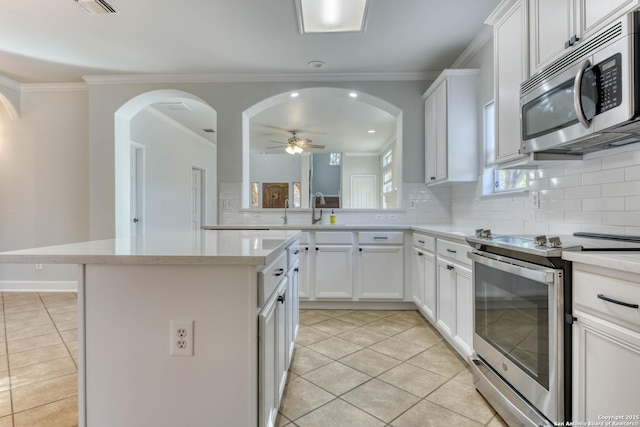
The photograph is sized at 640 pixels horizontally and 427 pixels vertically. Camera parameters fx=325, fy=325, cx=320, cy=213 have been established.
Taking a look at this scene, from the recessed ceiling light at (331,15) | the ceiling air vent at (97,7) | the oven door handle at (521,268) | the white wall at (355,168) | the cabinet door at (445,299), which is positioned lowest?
the cabinet door at (445,299)

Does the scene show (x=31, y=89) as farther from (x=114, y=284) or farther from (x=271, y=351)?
(x=271, y=351)

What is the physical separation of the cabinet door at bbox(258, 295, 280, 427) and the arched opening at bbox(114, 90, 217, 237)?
3.49m

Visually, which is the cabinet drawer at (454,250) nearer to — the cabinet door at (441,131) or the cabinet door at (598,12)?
the cabinet door at (441,131)

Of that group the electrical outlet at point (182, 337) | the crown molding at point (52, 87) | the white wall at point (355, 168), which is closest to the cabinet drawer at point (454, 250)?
the electrical outlet at point (182, 337)

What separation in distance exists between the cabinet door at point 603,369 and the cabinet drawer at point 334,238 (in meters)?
2.32

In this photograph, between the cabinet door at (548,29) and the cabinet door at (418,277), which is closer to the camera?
the cabinet door at (548,29)

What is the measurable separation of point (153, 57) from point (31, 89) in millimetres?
2165

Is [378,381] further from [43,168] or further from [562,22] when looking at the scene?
[43,168]

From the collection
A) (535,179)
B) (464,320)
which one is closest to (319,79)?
(535,179)

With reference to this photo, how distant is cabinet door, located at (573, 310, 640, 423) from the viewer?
3.40 ft

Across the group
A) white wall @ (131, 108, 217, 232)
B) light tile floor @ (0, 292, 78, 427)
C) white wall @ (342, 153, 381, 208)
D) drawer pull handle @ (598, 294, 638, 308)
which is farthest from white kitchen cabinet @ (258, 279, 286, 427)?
white wall @ (342, 153, 381, 208)

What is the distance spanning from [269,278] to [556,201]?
1912 mm

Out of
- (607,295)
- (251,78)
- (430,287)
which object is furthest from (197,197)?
(607,295)

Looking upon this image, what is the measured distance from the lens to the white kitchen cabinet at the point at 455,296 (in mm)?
2156
